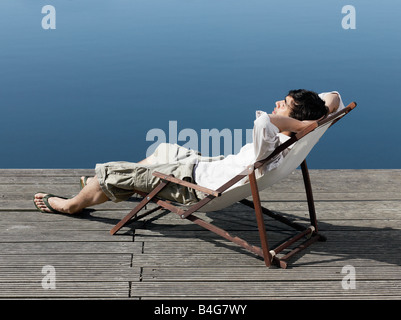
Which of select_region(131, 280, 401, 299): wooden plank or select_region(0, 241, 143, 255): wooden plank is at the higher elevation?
select_region(0, 241, 143, 255): wooden plank

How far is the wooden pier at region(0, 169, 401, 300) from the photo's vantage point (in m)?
3.13

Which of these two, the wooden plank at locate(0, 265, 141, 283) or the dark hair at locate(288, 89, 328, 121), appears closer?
the wooden plank at locate(0, 265, 141, 283)

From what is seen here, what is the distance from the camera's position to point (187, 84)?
1165 centimetres

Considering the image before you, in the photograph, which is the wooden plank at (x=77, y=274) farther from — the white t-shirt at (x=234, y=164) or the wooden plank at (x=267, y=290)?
the white t-shirt at (x=234, y=164)

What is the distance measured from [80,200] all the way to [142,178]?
52 centimetres

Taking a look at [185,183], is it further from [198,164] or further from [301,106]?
[301,106]

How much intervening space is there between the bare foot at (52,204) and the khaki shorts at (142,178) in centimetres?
44

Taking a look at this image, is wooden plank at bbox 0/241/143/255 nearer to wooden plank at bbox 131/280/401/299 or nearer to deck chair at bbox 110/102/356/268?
deck chair at bbox 110/102/356/268

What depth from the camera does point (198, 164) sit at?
3.62 metres

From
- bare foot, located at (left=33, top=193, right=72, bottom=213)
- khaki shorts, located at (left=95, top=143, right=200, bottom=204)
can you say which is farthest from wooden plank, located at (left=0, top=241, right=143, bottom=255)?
bare foot, located at (left=33, top=193, right=72, bottom=213)

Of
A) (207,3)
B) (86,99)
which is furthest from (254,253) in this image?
(207,3)

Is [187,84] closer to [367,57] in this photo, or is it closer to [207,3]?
[367,57]

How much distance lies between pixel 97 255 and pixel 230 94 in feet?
26.6

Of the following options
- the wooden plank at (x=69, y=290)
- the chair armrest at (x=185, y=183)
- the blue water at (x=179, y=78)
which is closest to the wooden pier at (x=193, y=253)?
the wooden plank at (x=69, y=290)
